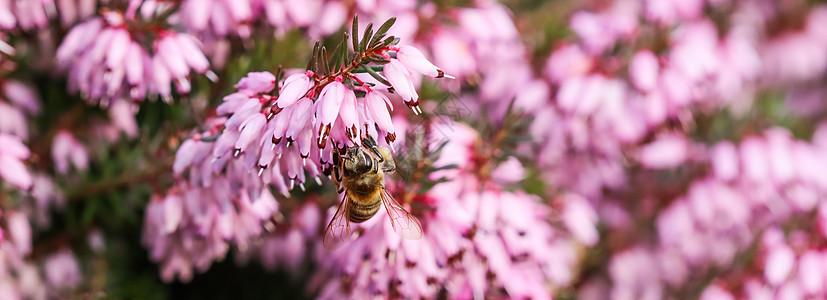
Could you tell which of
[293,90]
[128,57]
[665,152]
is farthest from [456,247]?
[665,152]

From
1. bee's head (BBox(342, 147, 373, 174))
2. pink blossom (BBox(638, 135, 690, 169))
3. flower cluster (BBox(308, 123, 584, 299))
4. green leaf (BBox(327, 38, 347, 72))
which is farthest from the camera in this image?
pink blossom (BBox(638, 135, 690, 169))

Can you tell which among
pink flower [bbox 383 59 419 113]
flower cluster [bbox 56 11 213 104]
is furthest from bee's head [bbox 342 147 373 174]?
flower cluster [bbox 56 11 213 104]

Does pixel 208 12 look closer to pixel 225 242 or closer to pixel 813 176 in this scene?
pixel 225 242

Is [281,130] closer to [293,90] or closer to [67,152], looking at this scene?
[293,90]

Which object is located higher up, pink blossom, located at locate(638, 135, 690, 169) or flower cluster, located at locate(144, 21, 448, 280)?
flower cluster, located at locate(144, 21, 448, 280)

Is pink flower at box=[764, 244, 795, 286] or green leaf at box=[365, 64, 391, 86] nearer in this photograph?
green leaf at box=[365, 64, 391, 86]

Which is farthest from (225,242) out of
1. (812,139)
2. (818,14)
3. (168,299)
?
(818,14)

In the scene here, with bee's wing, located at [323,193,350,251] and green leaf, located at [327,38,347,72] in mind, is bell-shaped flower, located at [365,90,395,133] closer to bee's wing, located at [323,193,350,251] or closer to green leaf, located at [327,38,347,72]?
green leaf, located at [327,38,347,72]

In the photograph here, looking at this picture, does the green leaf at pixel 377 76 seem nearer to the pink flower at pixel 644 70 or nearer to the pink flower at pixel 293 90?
the pink flower at pixel 293 90
